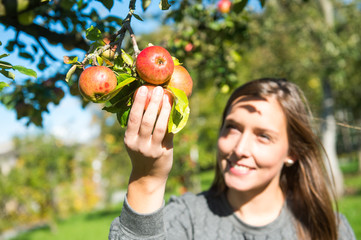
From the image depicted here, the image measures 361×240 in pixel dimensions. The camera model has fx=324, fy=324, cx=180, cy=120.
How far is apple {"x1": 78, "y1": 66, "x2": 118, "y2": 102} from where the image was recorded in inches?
34.5

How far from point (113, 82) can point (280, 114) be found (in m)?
1.17

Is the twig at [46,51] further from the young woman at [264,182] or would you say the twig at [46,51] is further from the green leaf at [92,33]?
the young woman at [264,182]

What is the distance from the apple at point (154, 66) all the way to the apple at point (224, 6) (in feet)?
6.03

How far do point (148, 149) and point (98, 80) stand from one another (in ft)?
0.81

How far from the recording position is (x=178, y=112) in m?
0.90

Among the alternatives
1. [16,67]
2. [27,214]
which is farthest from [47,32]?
[27,214]

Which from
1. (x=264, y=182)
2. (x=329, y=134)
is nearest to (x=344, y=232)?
(x=264, y=182)

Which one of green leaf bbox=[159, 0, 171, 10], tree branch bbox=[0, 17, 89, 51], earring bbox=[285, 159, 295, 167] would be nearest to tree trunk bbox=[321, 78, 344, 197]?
earring bbox=[285, 159, 295, 167]

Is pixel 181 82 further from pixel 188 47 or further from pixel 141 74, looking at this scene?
pixel 188 47

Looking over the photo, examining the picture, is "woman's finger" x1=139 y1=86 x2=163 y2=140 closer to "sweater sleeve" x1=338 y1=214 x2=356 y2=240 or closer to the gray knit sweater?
the gray knit sweater

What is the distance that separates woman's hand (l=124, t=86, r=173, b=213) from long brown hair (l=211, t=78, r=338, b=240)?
3.17 ft

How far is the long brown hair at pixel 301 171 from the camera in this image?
1854mm

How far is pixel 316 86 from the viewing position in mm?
17000

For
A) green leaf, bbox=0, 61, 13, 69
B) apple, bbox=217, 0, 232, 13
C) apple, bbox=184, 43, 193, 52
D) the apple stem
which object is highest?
apple, bbox=217, 0, 232, 13
